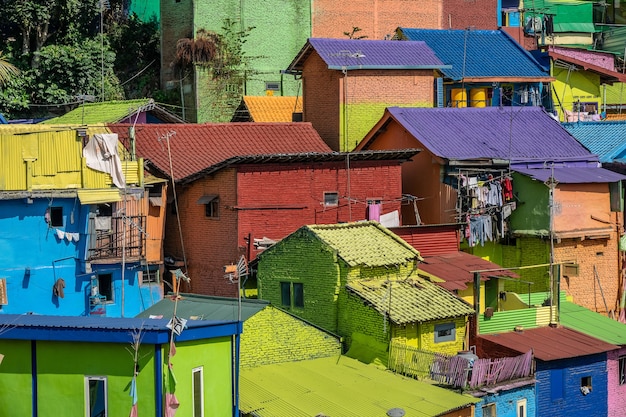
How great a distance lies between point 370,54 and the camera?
41.3 m

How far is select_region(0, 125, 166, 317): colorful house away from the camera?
32.1 metres

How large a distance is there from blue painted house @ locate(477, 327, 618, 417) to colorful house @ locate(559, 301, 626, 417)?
1.31 ft

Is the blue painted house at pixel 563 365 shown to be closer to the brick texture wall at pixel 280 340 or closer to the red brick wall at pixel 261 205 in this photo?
the brick texture wall at pixel 280 340

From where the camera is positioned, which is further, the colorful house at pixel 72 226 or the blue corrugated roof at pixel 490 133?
the blue corrugated roof at pixel 490 133

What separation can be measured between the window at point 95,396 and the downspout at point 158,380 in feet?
3.08

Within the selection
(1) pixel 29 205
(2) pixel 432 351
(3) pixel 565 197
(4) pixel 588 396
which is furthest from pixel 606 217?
(1) pixel 29 205

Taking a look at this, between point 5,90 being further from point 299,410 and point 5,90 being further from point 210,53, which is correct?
point 299,410

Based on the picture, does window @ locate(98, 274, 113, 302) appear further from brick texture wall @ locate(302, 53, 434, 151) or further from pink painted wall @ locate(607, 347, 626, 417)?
pink painted wall @ locate(607, 347, 626, 417)

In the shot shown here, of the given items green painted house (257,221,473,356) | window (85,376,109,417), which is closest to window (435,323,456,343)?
green painted house (257,221,473,356)

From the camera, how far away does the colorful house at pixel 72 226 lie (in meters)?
32.1

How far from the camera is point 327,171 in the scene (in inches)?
1395

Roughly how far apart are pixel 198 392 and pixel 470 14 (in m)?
31.7

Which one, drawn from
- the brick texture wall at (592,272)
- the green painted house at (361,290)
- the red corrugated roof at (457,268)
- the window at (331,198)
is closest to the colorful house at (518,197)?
the brick texture wall at (592,272)

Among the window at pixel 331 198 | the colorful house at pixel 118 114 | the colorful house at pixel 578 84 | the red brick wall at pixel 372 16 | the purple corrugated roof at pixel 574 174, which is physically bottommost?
the window at pixel 331 198
